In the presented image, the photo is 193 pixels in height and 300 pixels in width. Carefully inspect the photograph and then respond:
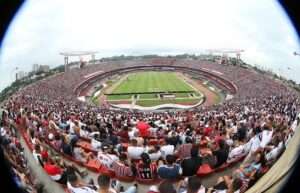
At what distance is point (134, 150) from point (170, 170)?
0.48m

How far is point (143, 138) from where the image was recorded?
5.23m

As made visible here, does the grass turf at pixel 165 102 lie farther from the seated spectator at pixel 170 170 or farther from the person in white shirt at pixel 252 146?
the person in white shirt at pixel 252 146

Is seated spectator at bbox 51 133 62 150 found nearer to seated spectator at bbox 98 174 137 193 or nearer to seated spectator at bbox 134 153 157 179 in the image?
seated spectator at bbox 98 174 137 193

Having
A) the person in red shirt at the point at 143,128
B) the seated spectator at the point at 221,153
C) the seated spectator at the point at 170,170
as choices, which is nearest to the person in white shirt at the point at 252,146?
the seated spectator at the point at 221,153

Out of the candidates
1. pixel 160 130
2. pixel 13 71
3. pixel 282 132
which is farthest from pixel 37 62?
pixel 282 132

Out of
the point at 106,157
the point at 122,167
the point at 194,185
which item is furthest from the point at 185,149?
the point at 106,157

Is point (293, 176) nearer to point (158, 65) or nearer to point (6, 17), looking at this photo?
point (158, 65)

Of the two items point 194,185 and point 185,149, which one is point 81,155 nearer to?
point 185,149

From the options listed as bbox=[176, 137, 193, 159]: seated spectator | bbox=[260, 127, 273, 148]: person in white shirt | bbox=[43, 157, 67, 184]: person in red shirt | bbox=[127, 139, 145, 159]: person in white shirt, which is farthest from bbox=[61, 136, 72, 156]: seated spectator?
bbox=[260, 127, 273, 148]: person in white shirt

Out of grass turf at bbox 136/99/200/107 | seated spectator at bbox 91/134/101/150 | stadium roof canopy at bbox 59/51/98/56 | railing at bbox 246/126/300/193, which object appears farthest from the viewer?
grass turf at bbox 136/99/200/107

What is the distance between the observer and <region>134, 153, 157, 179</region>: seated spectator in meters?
5.08

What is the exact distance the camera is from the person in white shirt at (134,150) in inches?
202

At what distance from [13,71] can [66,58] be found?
2.23 feet

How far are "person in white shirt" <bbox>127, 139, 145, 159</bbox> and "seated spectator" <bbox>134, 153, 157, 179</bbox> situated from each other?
0.16 feet
